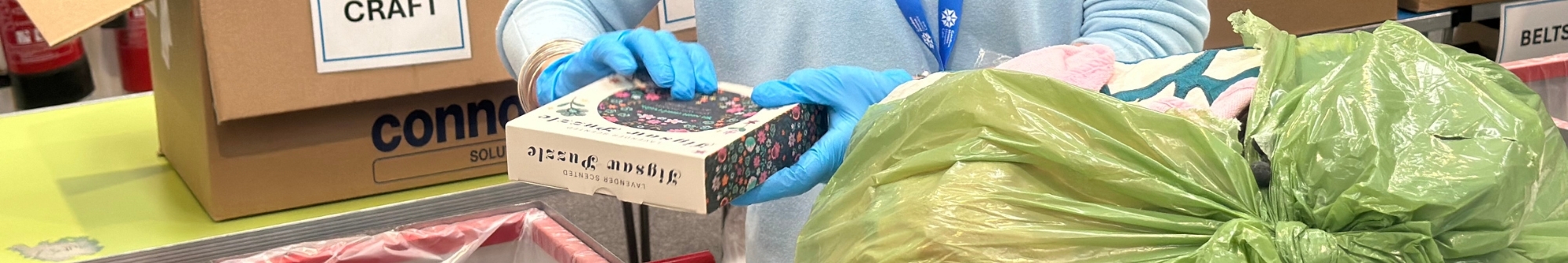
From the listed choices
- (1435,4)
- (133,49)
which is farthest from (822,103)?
(1435,4)

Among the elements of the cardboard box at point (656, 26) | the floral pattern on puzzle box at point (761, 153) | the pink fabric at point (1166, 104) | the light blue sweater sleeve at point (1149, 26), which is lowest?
the cardboard box at point (656, 26)

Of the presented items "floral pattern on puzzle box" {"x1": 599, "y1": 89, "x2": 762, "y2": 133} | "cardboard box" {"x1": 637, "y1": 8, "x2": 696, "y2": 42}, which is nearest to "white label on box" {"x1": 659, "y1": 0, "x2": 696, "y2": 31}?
"cardboard box" {"x1": 637, "y1": 8, "x2": 696, "y2": 42}

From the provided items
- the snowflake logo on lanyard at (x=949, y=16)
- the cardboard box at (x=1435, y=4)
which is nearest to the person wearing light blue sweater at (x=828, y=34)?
the snowflake logo on lanyard at (x=949, y=16)

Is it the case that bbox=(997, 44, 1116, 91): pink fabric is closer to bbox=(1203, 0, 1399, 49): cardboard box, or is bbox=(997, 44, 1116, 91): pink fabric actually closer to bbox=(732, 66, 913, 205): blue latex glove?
bbox=(732, 66, 913, 205): blue latex glove

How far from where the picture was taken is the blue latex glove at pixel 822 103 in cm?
82

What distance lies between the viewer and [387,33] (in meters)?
1.45

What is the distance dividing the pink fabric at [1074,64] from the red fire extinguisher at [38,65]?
1.50 metres

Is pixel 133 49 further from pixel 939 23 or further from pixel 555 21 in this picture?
pixel 939 23

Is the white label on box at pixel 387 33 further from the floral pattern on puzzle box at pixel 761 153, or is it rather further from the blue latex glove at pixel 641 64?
the floral pattern on puzzle box at pixel 761 153

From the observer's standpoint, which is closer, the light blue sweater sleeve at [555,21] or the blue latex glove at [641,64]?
the blue latex glove at [641,64]

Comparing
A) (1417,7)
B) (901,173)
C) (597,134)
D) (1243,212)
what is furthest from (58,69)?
(1417,7)

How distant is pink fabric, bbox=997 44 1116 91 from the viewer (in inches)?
30.2

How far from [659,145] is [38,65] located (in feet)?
5.06

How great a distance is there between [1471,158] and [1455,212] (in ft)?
0.09
